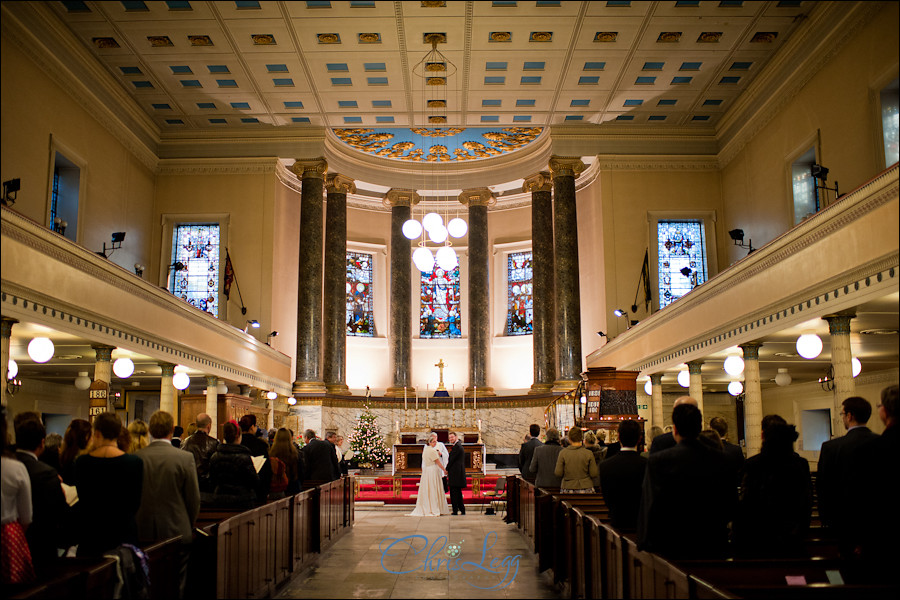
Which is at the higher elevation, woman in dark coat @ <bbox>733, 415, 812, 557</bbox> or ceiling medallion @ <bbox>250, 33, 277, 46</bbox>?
ceiling medallion @ <bbox>250, 33, 277, 46</bbox>

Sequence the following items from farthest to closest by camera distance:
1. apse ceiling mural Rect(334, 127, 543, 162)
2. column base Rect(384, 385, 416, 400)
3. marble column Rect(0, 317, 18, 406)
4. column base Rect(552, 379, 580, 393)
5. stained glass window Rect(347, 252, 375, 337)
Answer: stained glass window Rect(347, 252, 375, 337)
column base Rect(384, 385, 416, 400)
apse ceiling mural Rect(334, 127, 543, 162)
column base Rect(552, 379, 580, 393)
marble column Rect(0, 317, 18, 406)

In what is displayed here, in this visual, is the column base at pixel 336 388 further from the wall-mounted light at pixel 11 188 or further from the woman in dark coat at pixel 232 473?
the woman in dark coat at pixel 232 473

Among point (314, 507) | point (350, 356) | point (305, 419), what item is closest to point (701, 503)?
point (314, 507)

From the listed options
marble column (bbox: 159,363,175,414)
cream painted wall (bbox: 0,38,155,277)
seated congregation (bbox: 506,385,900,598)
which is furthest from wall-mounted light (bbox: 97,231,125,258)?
seated congregation (bbox: 506,385,900,598)

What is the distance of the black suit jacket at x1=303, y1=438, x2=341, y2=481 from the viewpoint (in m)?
12.3

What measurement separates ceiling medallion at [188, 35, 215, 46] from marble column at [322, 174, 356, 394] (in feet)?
26.2

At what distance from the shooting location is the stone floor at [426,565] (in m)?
7.79

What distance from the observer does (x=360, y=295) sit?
30078 millimetres

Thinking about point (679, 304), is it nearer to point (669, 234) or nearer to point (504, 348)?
point (669, 234)

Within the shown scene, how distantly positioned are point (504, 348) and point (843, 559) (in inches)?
976

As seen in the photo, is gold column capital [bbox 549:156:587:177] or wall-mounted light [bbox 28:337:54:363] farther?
gold column capital [bbox 549:156:587:177]

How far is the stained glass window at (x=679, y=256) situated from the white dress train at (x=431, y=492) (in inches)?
411

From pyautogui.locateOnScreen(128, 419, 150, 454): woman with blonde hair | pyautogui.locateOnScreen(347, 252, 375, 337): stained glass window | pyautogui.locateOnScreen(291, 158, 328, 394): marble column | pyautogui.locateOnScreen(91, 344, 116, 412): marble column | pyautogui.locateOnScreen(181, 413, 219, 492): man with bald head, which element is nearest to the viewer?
pyautogui.locateOnScreen(128, 419, 150, 454): woman with blonde hair

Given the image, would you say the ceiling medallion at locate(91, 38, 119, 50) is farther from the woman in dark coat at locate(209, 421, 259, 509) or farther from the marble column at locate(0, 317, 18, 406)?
the woman in dark coat at locate(209, 421, 259, 509)
